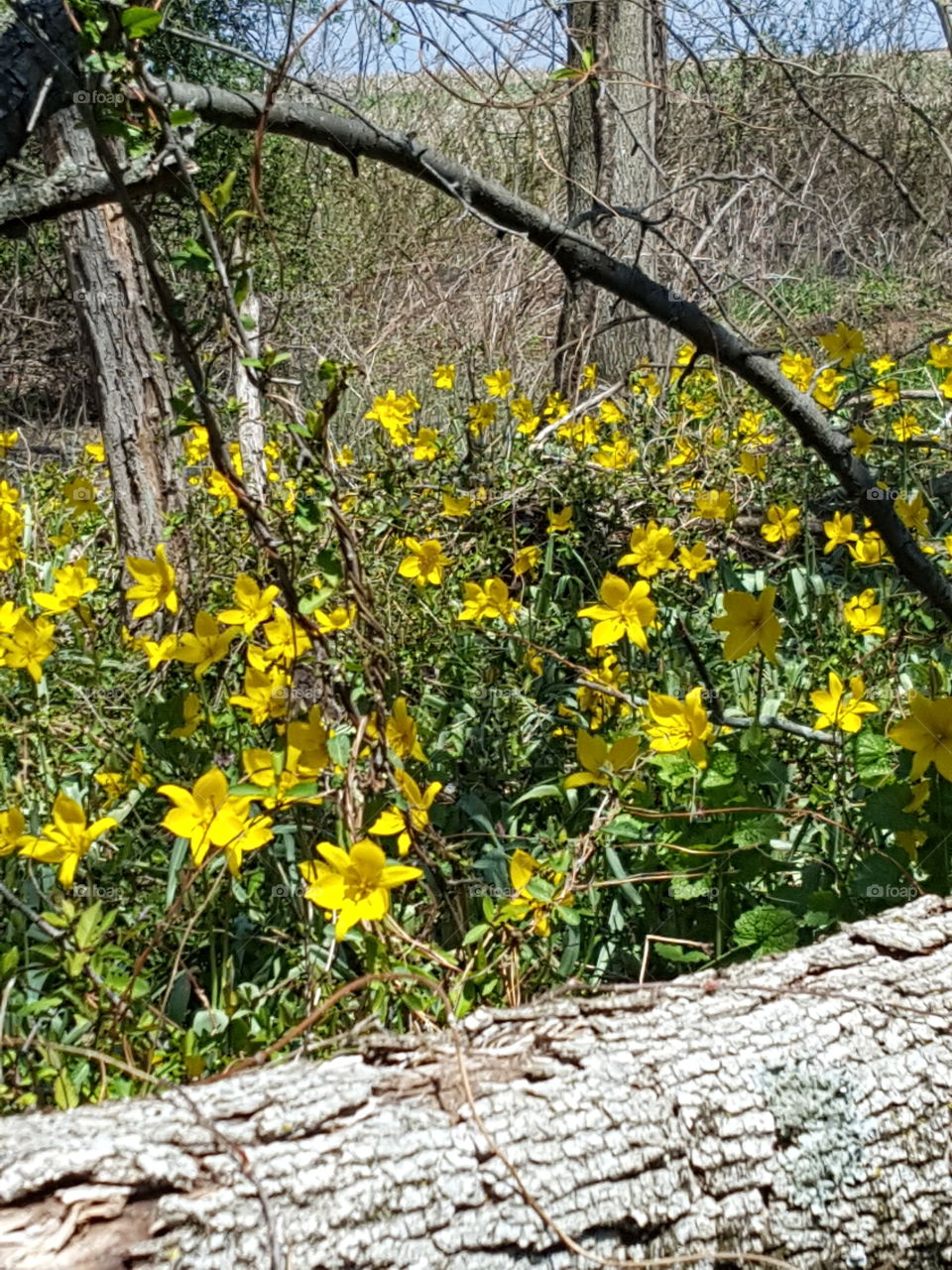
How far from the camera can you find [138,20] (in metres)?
1.40

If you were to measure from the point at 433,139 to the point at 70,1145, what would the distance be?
8233 millimetres

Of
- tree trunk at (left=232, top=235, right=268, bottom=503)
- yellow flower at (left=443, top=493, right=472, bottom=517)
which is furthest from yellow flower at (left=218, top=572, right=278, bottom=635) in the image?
tree trunk at (left=232, top=235, right=268, bottom=503)

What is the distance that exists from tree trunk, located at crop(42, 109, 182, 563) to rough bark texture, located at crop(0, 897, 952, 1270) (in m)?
2.89

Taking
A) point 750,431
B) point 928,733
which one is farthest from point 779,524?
point 928,733

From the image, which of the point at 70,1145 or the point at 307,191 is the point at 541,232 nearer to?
the point at 70,1145

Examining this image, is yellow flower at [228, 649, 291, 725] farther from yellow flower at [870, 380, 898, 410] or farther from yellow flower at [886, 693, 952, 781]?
yellow flower at [870, 380, 898, 410]

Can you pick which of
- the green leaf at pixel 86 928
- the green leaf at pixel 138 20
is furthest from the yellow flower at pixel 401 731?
the green leaf at pixel 138 20

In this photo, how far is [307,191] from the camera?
7656 mm

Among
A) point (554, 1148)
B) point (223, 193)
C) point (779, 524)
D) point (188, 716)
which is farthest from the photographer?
point (779, 524)

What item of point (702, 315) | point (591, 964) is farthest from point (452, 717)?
point (702, 315)

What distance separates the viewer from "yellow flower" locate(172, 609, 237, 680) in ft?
5.85

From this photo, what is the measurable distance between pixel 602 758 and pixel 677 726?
0.13 m

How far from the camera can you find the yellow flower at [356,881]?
54.5 inches

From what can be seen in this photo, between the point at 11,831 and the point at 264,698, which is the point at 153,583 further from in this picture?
the point at 11,831
